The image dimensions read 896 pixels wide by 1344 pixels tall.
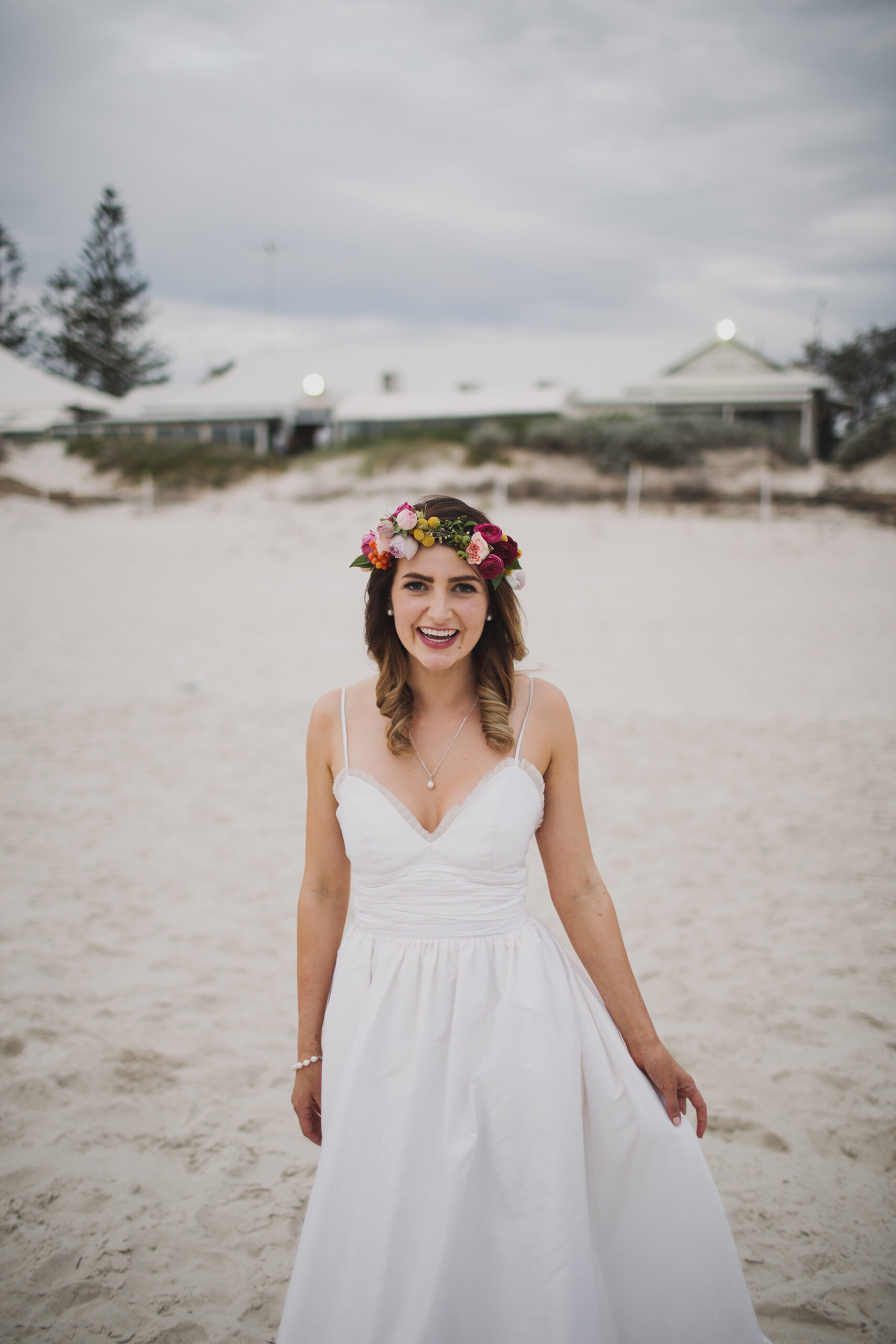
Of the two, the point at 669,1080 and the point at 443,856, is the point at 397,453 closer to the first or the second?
the point at 443,856

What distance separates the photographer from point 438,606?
1599mm

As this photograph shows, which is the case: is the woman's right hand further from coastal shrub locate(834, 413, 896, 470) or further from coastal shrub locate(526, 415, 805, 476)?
coastal shrub locate(834, 413, 896, 470)

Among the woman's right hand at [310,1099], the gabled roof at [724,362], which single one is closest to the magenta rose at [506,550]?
the woman's right hand at [310,1099]

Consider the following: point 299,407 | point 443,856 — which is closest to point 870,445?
point 299,407

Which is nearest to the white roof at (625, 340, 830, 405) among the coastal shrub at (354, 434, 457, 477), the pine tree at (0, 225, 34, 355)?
the coastal shrub at (354, 434, 457, 477)

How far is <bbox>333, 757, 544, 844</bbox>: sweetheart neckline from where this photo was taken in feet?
5.13

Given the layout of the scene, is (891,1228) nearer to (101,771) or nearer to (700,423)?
(101,771)

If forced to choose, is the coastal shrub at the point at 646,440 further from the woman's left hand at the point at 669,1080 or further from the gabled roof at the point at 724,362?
the woman's left hand at the point at 669,1080

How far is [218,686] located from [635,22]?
14.6 m

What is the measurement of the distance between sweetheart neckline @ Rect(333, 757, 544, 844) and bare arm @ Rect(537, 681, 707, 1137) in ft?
0.25

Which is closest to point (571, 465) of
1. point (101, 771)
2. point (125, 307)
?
point (101, 771)

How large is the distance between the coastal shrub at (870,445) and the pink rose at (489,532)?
63.7ft

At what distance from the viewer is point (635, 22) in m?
14.8

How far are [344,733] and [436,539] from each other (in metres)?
0.45
